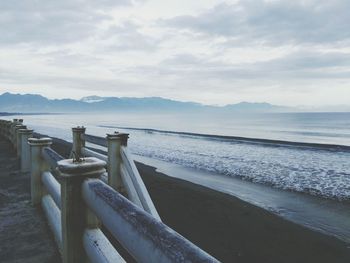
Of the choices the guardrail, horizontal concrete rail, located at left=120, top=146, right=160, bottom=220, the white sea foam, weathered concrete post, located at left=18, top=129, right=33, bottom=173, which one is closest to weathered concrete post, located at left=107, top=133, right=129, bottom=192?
the guardrail

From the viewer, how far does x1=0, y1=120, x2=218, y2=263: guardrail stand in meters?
1.20

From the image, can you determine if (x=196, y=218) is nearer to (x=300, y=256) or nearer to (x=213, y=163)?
(x=300, y=256)

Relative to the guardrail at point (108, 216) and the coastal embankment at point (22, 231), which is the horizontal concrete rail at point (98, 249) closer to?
the guardrail at point (108, 216)

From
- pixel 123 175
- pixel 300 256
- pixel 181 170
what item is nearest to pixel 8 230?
pixel 123 175

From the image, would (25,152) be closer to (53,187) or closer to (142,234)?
(53,187)

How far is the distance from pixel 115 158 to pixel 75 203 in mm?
2526

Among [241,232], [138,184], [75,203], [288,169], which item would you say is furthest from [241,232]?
[288,169]

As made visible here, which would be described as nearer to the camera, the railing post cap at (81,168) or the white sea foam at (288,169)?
the railing post cap at (81,168)

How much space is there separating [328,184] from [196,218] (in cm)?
776

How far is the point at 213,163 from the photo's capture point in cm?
1741

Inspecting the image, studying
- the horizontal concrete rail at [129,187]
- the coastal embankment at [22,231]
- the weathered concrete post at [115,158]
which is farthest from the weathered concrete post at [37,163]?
the horizontal concrete rail at [129,187]

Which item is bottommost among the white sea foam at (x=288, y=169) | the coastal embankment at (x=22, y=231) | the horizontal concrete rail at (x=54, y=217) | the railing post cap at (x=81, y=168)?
the white sea foam at (x=288, y=169)

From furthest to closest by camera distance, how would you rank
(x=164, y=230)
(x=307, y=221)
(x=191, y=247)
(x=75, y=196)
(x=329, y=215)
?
(x=329, y=215) < (x=307, y=221) < (x=75, y=196) < (x=164, y=230) < (x=191, y=247)

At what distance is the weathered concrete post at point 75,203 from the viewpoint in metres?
2.23
